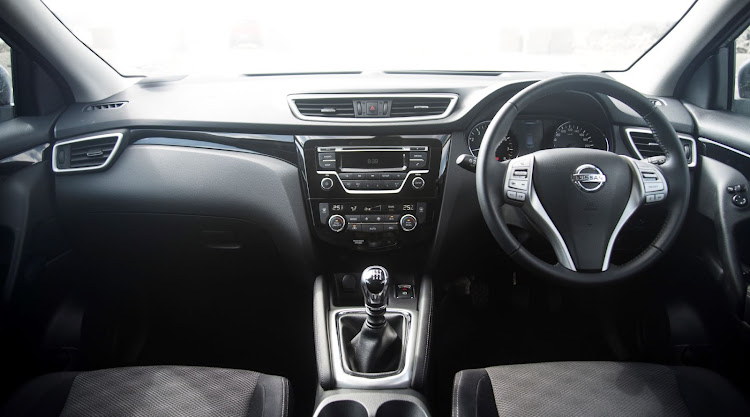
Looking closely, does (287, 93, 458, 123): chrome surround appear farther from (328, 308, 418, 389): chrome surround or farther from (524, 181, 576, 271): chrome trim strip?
(328, 308, 418, 389): chrome surround

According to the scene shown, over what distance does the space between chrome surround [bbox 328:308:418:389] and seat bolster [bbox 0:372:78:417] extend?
762mm

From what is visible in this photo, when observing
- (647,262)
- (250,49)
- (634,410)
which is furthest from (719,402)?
(250,49)

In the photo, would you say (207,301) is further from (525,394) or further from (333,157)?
(525,394)

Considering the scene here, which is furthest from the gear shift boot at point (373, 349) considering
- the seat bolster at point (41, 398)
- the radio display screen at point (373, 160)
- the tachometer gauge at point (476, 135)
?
the seat bolster at point (41, 398)

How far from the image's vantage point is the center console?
189 centimetres

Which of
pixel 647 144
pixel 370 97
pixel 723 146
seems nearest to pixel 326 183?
pixel 370 97

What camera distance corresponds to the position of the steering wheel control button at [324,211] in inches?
76.4

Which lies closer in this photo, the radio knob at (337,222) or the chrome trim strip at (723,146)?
the chrome trim strip at (723,146)

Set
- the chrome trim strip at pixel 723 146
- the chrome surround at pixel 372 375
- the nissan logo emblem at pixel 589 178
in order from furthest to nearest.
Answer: the chrome trim strip at pixel 723 146 < the chrome surround at pixel 372 375 < the nissan logo emblem at pixel 589 178

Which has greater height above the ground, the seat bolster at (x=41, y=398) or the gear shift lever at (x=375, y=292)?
the gear shift lever at (x=375, y=292)

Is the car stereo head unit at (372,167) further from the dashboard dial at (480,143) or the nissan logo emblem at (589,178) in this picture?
the nissan logo emblem at (589,178)

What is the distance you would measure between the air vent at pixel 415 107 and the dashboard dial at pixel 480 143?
14cm

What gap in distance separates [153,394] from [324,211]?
80cm

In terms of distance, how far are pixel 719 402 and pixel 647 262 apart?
413 mm
